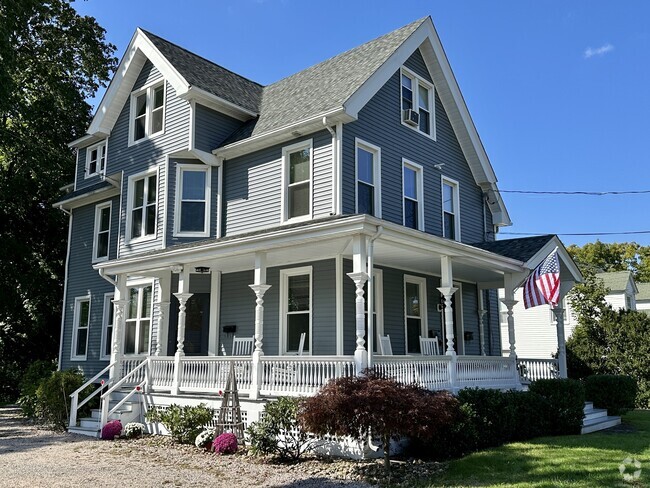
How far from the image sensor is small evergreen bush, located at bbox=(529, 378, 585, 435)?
40.4 feet

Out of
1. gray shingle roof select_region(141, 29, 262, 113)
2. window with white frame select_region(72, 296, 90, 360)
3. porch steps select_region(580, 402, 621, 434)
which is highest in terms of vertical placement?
gray shingle roof select_region(141, 29, 262, 113)

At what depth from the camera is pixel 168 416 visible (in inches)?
470

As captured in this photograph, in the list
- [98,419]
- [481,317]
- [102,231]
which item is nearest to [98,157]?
[102,231]

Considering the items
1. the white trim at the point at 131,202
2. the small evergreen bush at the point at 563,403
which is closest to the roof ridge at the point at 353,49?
the white trim at the point at 131,202

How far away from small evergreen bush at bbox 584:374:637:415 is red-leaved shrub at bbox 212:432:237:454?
9.92 m

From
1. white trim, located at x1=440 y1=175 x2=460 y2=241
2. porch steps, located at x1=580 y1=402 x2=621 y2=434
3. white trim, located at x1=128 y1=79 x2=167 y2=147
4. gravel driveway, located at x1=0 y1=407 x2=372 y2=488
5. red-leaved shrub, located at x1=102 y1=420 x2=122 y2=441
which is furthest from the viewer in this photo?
white trim, located at x1=440 y1=175 x2=460 y2=241

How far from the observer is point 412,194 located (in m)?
15.6

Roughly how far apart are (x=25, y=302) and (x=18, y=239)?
2.32 meters

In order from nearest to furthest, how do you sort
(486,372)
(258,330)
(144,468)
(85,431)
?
(144,468) → (258,330) → (486,372) → (85,431)

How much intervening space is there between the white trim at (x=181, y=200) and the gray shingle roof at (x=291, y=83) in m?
0.94

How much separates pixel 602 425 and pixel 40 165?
756 inches

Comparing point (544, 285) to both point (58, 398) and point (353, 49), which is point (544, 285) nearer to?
point (353, 49)

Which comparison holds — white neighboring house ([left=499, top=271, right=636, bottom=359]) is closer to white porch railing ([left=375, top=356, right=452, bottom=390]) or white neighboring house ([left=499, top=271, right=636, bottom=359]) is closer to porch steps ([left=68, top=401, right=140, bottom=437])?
white porch railing ([left=375, top=356, right=452, bottom=390])

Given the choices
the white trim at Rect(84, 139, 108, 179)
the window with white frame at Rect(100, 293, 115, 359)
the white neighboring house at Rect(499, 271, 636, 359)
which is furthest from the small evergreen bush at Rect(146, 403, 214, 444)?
the white neighboring house at Rect(499, 271, 636, 359)
